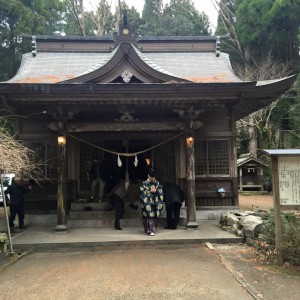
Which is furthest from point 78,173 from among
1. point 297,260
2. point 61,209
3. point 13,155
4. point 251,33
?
point 251,33

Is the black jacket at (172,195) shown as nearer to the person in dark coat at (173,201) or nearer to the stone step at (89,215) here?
the person in dark coat at (173,201)

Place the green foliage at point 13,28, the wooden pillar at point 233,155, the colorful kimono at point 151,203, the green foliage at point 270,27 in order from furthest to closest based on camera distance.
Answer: the green foliage at point 270,27 < the green foliage at point 13,28 < the wooden pillar at point 233,155 < the colorful kimono at point 151,203

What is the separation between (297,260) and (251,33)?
2802 centimetres

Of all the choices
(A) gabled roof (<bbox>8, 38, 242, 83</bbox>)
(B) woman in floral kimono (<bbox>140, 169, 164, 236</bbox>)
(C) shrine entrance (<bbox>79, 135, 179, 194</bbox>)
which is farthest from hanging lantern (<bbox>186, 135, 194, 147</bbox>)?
(C) shrine entrance (<bbox>79, 135, 179, 194</bbox>)

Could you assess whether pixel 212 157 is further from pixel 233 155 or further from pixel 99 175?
pixel 99 175

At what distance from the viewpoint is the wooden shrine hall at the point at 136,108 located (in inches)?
347

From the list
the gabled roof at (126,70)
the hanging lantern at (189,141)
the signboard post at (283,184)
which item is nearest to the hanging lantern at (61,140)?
the gabled roof at (126,70)

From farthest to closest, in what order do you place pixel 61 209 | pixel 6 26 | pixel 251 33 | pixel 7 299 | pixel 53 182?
pixel 251 33 < pixel 6 26 < pixel 53 182 < pixel 61 209 < pixel 7 299

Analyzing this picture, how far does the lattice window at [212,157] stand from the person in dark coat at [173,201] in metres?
2.47

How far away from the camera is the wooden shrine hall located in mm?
8812

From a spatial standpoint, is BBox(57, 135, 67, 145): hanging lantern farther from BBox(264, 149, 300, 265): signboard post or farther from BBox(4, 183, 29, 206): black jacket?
BBox(264, 149, 300, 265): signboard post

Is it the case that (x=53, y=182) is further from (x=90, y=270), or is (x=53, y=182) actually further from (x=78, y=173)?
(x=90, y=270)

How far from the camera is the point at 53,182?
11.1 meters

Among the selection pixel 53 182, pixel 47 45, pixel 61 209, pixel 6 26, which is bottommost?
pixel 61 209
